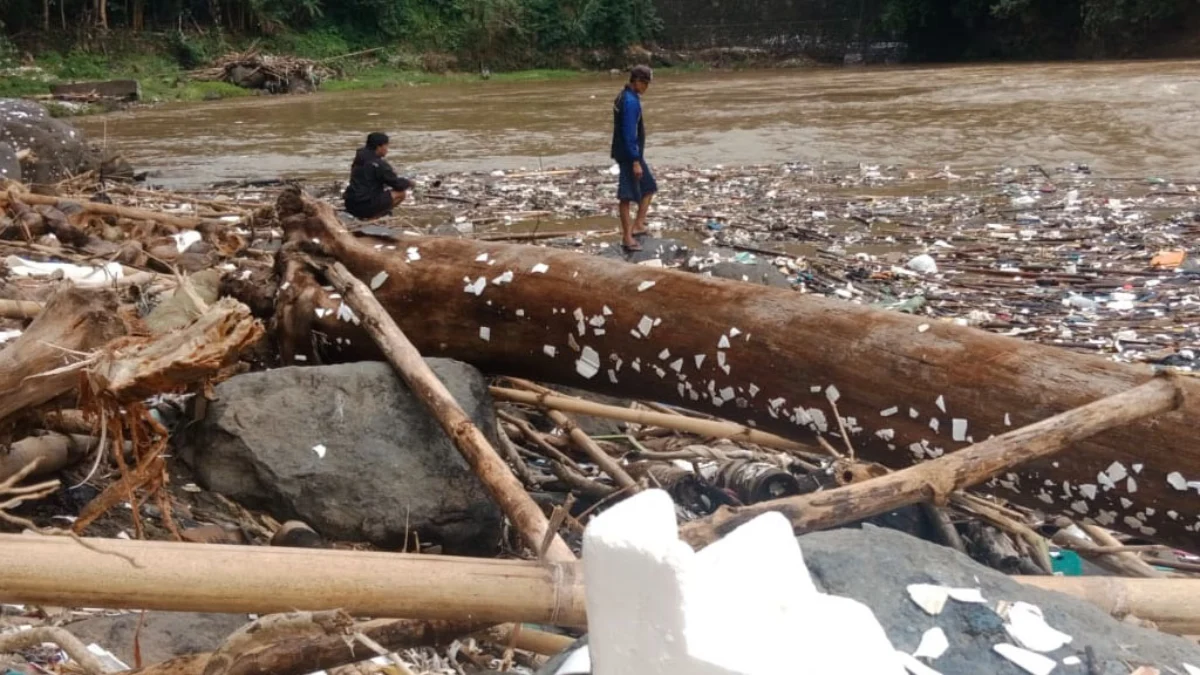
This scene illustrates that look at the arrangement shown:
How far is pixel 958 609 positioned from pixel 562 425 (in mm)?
2242

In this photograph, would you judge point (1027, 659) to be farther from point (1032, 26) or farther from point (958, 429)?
point (1032, 26)

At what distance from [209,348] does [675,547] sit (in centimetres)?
211

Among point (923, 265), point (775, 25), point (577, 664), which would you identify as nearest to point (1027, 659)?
point (577, 664)

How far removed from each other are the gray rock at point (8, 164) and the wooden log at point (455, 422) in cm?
528

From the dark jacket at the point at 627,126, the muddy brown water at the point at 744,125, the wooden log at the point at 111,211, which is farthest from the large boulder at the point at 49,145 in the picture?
the dark jacket at the point at 627,126

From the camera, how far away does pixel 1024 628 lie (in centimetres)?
165

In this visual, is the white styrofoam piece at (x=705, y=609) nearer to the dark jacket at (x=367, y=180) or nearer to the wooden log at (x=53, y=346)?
the wooden log at (x=53, y=346)

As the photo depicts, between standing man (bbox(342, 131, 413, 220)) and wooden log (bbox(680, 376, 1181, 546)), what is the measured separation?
257 inches

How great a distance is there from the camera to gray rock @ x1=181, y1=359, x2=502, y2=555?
3.38m

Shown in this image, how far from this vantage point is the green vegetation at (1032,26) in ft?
93.6

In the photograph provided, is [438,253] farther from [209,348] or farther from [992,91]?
[992,91]

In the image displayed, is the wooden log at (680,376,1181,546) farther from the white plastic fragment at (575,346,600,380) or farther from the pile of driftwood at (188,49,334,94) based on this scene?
the pile of driftwood at (188,49,334,94)

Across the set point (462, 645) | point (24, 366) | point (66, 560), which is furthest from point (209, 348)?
point (66, 560)

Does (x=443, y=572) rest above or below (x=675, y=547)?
below
